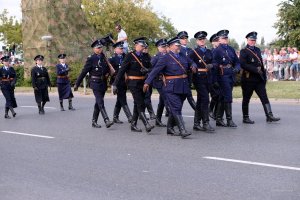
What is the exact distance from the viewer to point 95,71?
12727 mm

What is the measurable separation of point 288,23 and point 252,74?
1431 inches

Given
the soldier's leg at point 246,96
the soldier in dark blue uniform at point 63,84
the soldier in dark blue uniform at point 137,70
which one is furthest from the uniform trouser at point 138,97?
the soldier in dark blue uniform at point 63,84

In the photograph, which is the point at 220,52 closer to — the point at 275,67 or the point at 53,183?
the point at 53,183

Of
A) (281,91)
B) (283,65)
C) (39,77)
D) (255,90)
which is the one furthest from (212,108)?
(283,65)

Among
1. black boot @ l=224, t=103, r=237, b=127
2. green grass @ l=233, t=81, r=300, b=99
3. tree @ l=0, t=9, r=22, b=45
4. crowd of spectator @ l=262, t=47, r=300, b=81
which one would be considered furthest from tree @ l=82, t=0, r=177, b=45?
black boot @ l=224, t=103, r=237, b=127

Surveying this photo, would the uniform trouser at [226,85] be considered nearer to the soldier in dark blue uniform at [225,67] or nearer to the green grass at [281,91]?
the soldier in dark blue uniform at [225,67]

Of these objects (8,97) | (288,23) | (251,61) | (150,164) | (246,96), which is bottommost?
(150,164)

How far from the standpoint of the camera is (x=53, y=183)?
722 centimetres

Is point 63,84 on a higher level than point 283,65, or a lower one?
lower

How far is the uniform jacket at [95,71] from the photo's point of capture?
1272 centimetres

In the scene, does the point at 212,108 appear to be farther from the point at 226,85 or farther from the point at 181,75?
the point at 181,75

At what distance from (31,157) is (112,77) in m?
4.37

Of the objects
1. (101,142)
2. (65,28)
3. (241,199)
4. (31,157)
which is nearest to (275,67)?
(65,28)

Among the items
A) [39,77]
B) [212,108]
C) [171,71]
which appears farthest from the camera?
[39,77]
